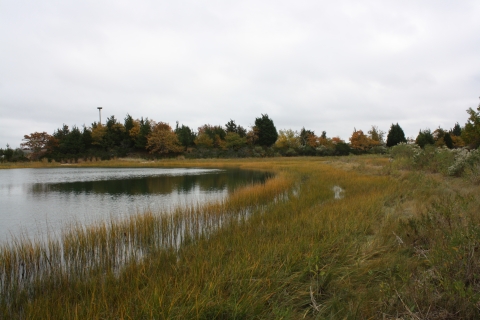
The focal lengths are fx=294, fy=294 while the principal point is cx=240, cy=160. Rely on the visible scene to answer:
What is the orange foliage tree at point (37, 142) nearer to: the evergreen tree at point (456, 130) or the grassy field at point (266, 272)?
the grassy field at point (266, 272)

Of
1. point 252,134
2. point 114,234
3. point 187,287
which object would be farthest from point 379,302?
point 252,134

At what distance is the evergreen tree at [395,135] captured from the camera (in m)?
53.0

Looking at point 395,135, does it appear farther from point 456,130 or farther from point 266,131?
point 266,131

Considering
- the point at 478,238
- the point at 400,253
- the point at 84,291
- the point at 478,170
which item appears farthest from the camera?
the point at 478,170

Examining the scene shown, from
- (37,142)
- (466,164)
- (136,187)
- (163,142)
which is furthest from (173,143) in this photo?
(466,164)

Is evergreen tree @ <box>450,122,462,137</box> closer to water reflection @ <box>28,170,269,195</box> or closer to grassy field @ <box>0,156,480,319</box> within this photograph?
water reflection @ <box>28,170,269,195</box>

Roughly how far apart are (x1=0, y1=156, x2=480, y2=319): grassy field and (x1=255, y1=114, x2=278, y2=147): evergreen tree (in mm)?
53057

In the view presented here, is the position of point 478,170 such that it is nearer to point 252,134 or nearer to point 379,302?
point 379,302

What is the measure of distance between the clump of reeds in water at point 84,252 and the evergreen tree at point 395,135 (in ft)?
176

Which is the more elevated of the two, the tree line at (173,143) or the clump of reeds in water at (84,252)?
the tree line at (173,143)

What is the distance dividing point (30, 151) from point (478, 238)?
6722 cm

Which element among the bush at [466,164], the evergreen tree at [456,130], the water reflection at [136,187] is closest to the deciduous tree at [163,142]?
the water reflection at [136,187]

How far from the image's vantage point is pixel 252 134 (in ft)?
197

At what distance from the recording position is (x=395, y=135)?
2089 inches
